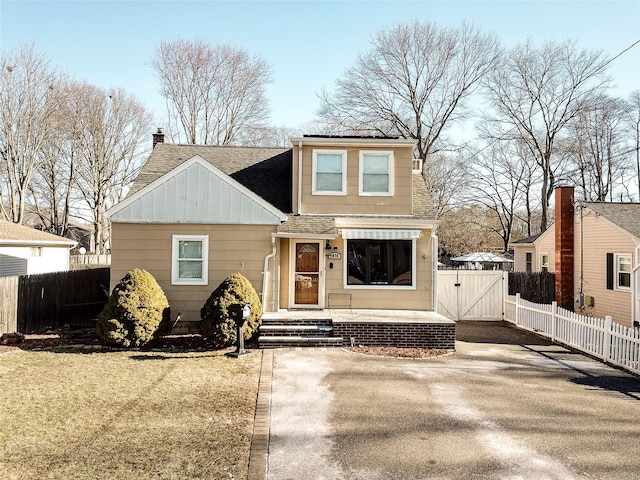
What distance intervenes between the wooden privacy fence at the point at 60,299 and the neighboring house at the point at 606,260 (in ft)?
57.2

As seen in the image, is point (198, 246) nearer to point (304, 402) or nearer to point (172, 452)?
point (304, 402)

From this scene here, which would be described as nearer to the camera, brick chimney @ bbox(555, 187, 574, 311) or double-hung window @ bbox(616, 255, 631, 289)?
double-hung window @ bbox(616, 255, 631, 289)

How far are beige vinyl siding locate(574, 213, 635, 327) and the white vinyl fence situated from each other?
3770 millimetres

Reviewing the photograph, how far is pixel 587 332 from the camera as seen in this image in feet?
36.0

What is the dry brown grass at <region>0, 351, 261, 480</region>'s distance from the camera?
4797 mm

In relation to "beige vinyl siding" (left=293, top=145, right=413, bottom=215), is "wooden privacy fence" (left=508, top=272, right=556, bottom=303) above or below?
below

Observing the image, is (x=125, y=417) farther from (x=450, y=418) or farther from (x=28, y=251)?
(x=28, y=251)

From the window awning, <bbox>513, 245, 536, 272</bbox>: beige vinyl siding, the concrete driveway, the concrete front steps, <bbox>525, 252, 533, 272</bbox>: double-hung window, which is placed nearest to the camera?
the concrete driveway

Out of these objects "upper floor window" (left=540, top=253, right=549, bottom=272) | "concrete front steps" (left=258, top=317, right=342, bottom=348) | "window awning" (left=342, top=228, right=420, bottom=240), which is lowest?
"concrete front steps" (left=258, top=317, right=342, bottom=348)

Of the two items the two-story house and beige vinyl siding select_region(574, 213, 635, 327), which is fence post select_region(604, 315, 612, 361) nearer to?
the two-story house

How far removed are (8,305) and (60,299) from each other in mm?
2271

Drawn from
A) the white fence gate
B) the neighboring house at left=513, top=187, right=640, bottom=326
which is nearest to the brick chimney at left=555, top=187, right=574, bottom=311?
the neighboring house at left=513, top=187, right=640, bottom=326

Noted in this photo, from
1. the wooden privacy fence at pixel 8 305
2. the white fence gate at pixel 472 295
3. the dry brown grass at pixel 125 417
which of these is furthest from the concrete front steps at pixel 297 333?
the white fence gate at pixel 472 295

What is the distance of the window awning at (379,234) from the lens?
12.8 m
